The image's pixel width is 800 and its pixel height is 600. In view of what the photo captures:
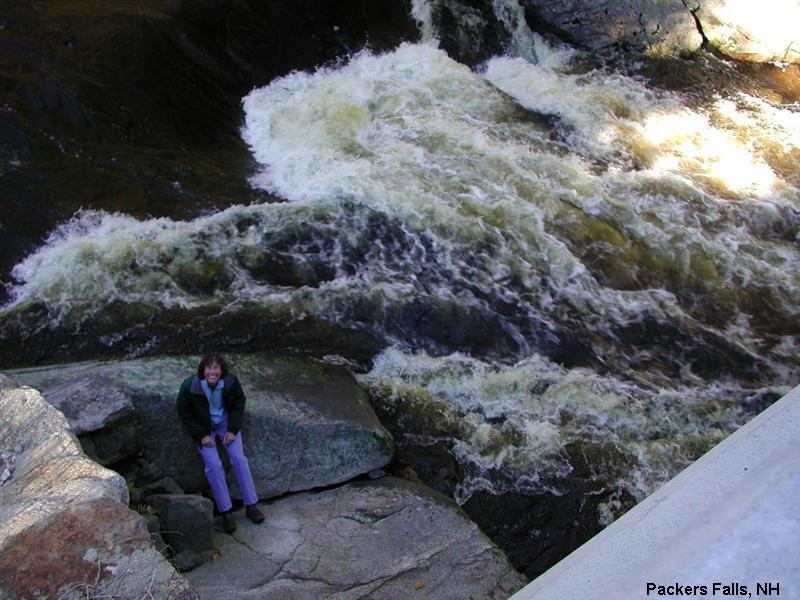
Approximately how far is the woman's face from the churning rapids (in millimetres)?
1946

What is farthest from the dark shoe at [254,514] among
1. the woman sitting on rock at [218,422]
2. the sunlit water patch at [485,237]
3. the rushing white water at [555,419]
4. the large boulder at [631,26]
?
the large boulder at [631,26]

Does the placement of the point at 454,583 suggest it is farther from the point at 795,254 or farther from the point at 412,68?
the point at 412,68

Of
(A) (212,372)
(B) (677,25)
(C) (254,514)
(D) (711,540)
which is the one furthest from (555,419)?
(B) (677,25)

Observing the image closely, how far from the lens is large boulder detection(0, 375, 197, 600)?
3736mm

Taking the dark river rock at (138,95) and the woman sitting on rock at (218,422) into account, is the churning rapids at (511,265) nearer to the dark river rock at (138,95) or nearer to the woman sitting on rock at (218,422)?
the dark river rock at (138,95)

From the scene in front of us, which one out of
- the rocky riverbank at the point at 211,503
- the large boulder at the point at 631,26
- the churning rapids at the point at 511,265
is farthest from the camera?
the large boulder at the point at 631,26

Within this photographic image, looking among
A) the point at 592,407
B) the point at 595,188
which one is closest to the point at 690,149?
the point at 595,188

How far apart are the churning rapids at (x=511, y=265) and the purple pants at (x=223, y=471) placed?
1744 mm

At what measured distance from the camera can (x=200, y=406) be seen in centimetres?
526

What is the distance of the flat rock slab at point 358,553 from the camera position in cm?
485

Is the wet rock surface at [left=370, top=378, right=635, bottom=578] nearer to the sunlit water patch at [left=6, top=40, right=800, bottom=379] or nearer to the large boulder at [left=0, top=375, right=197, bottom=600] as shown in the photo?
the sunlit water patch at [left=6, top=40, right=800, bottom=379]

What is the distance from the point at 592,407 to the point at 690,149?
510cm

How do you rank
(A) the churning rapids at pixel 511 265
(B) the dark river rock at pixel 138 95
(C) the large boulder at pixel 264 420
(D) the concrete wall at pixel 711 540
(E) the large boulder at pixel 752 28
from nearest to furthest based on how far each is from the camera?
1. (D) the concrete wall at pixel 711 540
2. (C) the large boulder at pixel 264 420
3. (A) the churning rapids at pixel 511 265
4. (B) the dark river rock at pixel 138 95
5. (E) the large boulder at pixel 752 28

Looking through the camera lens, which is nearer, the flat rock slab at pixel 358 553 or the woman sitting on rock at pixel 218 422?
the flat rock slab at pixel 358 553
